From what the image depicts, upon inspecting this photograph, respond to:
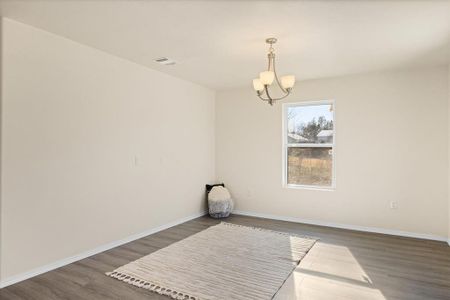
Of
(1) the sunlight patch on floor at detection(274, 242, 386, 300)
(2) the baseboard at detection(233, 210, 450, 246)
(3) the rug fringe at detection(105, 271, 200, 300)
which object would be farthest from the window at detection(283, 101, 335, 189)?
(3) the rug fringe at detection(105, 271, 200, 300)

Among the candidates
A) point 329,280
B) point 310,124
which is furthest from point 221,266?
point 310,124

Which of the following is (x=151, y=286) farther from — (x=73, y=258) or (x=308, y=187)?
(x=308, y=187)

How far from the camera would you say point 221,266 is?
10.1 ft

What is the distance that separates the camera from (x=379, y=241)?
3908mm

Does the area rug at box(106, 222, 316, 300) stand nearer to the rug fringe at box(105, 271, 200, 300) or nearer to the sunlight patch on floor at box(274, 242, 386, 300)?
the rug fringe at box(105, 271, 200, 300)

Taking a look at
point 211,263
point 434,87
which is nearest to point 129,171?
point 211,263

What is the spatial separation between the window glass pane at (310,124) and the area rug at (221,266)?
5.69ft

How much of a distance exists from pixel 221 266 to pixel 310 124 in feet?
9.65

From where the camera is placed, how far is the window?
4770mm

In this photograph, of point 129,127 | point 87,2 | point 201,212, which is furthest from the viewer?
point 201,212

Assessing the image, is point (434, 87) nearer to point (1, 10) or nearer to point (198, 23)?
point (198, 23)

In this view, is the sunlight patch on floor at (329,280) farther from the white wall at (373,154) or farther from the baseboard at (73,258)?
the baseboard at (73,258)

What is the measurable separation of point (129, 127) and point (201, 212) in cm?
228

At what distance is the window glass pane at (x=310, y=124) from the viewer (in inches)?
188
